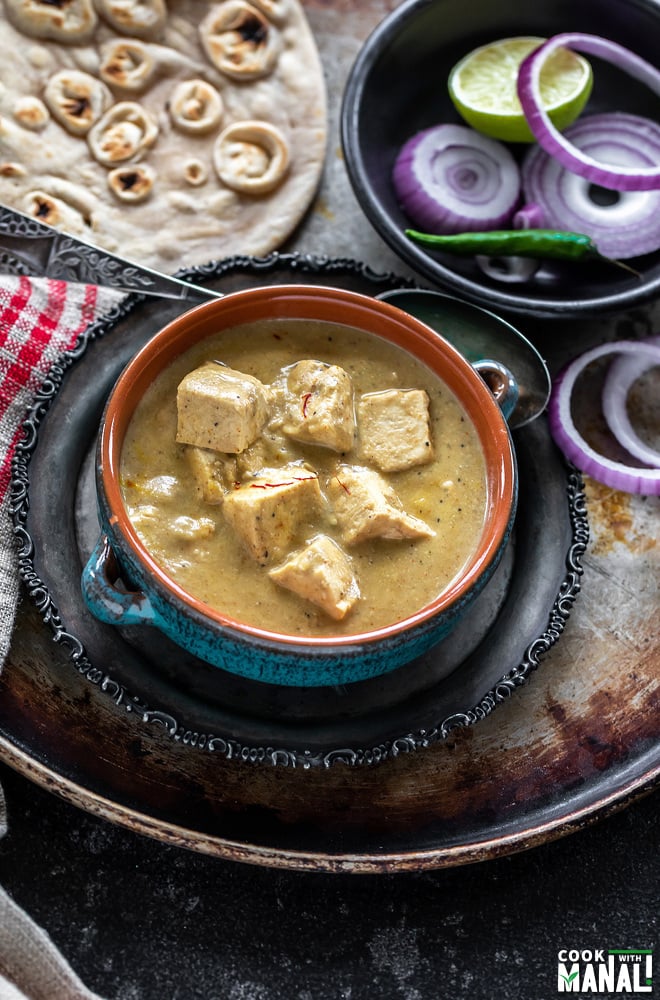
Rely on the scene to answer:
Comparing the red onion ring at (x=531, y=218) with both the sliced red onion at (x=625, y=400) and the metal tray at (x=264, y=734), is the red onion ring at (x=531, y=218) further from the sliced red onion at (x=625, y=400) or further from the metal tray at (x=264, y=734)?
the metal tray at (x=264, y=734)

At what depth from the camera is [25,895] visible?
314 centimetres

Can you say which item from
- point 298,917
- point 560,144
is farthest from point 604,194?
point 298,917

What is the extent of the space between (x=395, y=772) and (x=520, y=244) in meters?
1.81

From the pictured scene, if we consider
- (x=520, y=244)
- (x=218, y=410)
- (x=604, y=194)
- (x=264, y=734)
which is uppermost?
(x=604, y=194)

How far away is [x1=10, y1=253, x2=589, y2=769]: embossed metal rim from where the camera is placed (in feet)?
9.27

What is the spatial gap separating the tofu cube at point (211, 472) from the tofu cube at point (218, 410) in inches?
0.9

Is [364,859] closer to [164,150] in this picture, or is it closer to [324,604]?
[324,604]

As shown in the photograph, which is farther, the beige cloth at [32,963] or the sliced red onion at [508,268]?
the sliced red onion at [508,268]

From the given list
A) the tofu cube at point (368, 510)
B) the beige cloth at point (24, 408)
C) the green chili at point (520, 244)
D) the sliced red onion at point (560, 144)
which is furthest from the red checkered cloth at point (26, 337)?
the sliced red onion at point (560, 144)

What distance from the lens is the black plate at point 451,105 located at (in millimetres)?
3445

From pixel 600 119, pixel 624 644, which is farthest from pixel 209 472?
pixel 600 119

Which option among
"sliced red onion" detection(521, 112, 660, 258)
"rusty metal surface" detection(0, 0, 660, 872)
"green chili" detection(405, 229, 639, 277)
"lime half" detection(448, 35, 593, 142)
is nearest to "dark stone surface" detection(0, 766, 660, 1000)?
"rusty metal surface" detection(0, 0, 660, 872)

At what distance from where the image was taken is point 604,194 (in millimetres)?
3762

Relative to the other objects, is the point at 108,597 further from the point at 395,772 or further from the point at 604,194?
the point at 604,194
